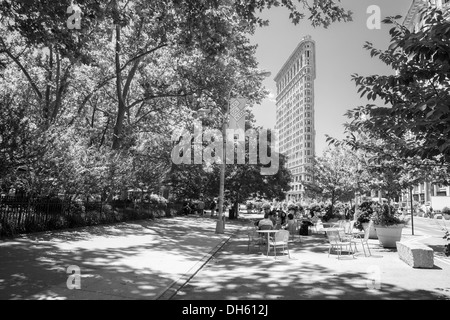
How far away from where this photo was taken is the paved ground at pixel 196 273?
248 inches

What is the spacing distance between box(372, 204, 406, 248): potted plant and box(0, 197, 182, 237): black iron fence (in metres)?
14.4

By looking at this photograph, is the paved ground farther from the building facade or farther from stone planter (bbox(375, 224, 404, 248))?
the building facade

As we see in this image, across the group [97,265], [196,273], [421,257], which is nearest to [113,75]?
[97,265]

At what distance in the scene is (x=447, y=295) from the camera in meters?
6.38

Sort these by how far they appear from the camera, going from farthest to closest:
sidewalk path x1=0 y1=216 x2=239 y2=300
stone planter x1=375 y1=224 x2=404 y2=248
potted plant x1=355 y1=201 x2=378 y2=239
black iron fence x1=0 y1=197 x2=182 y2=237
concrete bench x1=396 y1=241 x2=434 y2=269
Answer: potted plant x1=355 y1=201 x2=378 y2=239 → stone planter x1=375 y1=224 x2=404 y2=248 → black iron fence x1=0 y1=197 x2=182 y2=237 → concrete bench x1=396 y1=241 x2=434 y2=269 → sidewalk path x1=0 y1=216 x2=239 y2=300

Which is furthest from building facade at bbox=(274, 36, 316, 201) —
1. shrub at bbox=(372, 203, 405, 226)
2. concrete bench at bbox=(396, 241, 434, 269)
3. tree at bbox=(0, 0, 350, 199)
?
concrete bench at bbox=(396, 241, 434, 269)

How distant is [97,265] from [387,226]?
11.5 metres

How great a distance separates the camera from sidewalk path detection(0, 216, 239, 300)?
239 inches

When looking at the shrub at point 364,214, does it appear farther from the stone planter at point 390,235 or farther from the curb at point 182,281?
the curb at point 182,281

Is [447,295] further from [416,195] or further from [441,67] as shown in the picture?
[416,195]

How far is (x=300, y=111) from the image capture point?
424 feet

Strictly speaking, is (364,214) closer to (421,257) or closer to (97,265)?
(421,257)
